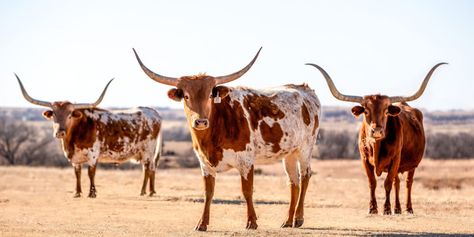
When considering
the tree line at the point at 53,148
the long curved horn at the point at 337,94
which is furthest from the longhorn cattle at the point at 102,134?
the tree line at the point at 53,148

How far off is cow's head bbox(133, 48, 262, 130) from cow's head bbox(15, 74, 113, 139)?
32.8 feet

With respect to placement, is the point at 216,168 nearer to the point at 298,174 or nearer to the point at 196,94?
the point at 196,94

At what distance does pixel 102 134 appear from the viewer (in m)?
25.3

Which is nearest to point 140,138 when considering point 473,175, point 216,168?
point 216,168

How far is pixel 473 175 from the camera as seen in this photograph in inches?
1503

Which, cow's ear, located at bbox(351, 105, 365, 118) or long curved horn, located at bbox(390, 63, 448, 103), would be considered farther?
long curved horn, located at bbox(390, 63, 448, 103)

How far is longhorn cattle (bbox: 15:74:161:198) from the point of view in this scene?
23.6m

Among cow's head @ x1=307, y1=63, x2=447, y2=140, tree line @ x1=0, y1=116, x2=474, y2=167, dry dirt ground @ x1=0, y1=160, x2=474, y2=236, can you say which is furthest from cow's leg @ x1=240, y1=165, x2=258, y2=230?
tree line @ x1=0, y1=116, x2=474, y2=167

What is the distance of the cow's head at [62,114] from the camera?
2294 cm

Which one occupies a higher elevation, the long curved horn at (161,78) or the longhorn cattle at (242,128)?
the long curved horn at (161,78)

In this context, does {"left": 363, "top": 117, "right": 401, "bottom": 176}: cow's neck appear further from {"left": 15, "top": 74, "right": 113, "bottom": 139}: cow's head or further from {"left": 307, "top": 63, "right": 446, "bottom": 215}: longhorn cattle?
{"left": 15, "top": 74, "right": 113, "bottom": 139}: cow's head

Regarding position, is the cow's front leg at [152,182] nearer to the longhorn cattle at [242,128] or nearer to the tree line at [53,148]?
the longhorn cattle at [242,128]

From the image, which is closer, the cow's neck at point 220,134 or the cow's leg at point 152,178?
the cow's neck at point 220,134

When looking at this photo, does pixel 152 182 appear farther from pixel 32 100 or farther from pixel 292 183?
pixel 292 183
